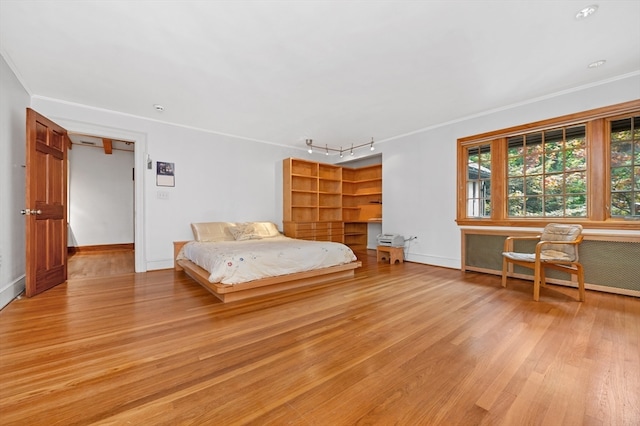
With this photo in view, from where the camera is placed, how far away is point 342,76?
3186mm

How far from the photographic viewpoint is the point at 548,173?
394 centimetres

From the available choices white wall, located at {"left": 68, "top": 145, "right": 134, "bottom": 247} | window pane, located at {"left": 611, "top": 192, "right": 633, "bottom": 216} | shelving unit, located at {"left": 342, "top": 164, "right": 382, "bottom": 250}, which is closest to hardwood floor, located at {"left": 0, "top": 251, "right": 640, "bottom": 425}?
window pane, located at {"left": 611, "top": 192, "right": 633, "bottom": 216}

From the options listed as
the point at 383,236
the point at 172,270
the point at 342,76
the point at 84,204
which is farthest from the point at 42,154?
the point at 383,236

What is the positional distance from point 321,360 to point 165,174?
441cm

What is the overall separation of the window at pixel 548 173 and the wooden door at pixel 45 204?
6.47 metres

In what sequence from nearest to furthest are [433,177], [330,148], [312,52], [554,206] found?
[312,52] < [554,206] < [433,177] < [330,148]

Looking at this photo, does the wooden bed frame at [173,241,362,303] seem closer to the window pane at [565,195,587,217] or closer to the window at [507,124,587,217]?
the window at [507,124,587,217]

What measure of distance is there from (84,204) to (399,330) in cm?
816

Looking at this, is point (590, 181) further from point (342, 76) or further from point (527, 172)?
point (342, 76)

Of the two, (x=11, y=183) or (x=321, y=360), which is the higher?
(x=11, y=183)

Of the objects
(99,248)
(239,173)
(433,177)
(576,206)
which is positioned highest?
(239,173)

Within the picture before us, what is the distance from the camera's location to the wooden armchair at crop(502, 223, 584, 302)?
3.05 meters

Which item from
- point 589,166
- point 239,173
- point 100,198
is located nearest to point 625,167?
point 589,166

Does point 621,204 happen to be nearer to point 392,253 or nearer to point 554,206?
point 554,206
